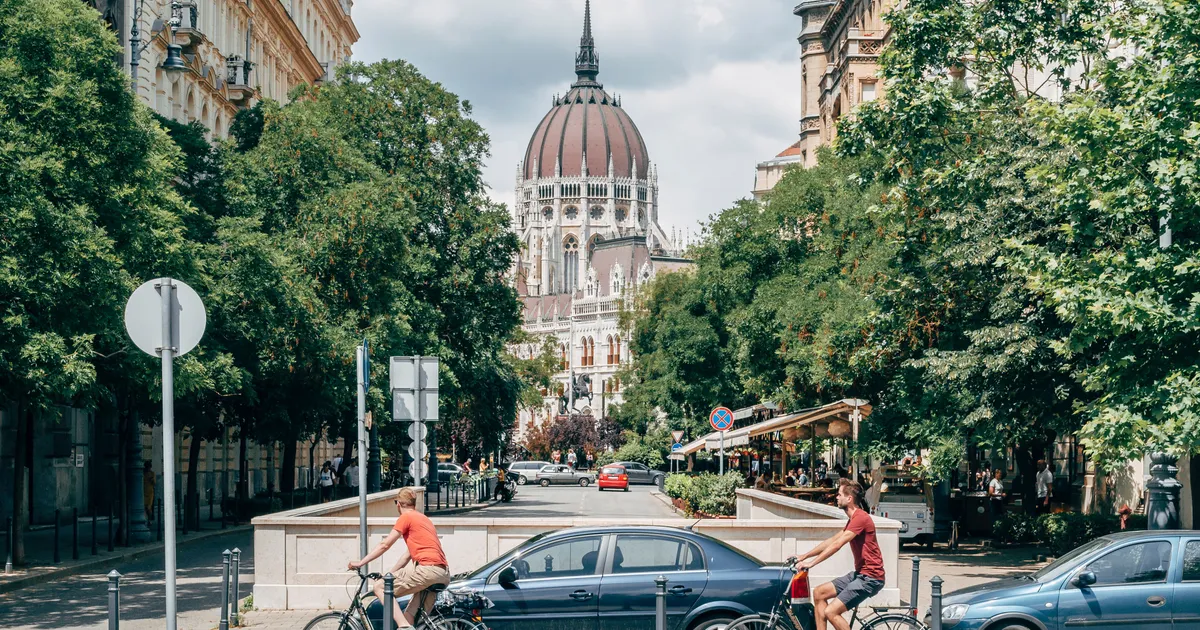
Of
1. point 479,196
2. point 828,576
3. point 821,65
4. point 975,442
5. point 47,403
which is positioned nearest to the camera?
point 828,576

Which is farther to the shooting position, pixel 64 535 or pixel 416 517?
pixel 64 535

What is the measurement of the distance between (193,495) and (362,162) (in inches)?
374

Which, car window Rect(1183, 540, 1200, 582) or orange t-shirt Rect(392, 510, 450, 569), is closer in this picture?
orange t-shirt Rect(392, 510, 450, 569)

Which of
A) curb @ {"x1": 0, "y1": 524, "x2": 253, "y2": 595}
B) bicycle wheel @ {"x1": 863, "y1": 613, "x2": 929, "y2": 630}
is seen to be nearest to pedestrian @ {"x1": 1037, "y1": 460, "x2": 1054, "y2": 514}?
curb @ {"x1": 0, "y1": 524, "x2": 253, "y2": 595}

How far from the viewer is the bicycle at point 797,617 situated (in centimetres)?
1239

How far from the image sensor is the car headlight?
535 inches

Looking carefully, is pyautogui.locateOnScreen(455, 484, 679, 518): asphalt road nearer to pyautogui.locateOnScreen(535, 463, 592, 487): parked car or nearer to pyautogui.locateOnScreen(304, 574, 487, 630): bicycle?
pyautogui.locateOnScreen(535, 463, 592, 487): parked car

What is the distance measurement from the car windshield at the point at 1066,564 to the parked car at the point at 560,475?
6983 centimetres

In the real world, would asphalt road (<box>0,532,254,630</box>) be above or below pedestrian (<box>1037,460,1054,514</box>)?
below

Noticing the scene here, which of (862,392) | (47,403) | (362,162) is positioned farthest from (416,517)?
(362,162)

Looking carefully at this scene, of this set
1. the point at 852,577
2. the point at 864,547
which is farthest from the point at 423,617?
the point at 864,547

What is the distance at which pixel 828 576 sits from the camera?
17609 mm

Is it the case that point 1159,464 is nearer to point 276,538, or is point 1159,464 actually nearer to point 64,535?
point 276,538

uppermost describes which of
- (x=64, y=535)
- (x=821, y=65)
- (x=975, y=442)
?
(x=821, y=65)
